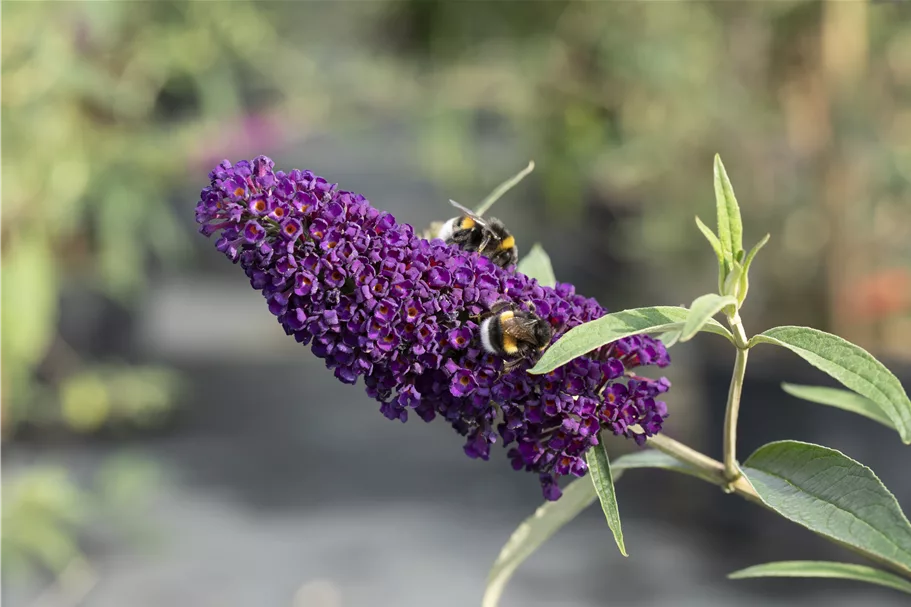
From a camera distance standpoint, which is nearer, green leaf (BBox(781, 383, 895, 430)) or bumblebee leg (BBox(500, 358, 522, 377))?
bumblebee leg (BBox(500, 358, 522, 377))

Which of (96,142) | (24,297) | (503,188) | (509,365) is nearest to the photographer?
(509,365)

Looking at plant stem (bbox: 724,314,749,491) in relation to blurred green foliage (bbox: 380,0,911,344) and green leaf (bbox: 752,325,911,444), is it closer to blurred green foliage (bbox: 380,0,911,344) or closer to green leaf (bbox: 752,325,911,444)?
green leaf (bbox: 752,325,911,444)

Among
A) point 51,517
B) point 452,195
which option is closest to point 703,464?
point 51,517

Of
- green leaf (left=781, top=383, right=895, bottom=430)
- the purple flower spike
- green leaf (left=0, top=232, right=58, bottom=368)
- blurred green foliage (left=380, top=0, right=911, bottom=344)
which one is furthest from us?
blurred green foliage (left=380, top=0, right=911, bottom=344)

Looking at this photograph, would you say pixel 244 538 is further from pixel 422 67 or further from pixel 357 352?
pixel 357 352

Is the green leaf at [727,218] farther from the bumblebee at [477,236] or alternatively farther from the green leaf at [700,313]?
the bumblebee at [477,236]

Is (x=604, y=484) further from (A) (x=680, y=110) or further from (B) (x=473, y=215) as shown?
(A) (x=680, y=110)

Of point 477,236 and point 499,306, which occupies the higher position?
point 477,236

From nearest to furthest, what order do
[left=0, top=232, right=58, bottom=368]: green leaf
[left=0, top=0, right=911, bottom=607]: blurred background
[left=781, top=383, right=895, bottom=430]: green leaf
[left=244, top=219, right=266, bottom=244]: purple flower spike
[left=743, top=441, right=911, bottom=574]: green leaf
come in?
[left=743, top=441, right=911, bottom=574]: green leaf → [left=244, top=219, right=266, bottom=244]: purple flower spike → [left=781, top=383, right=895, bottom=430]: green leaf → [left=0, top=0, right=911, bottom=607]: blurred background → [left=0, top=232, right=58, bottom=368]: green leaf

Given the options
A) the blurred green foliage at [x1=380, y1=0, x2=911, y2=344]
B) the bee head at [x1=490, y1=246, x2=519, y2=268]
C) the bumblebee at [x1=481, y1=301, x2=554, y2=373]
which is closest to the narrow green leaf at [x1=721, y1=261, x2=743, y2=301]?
the bumblebee at [x1=481, y1=301, x2=554, y2=373]
